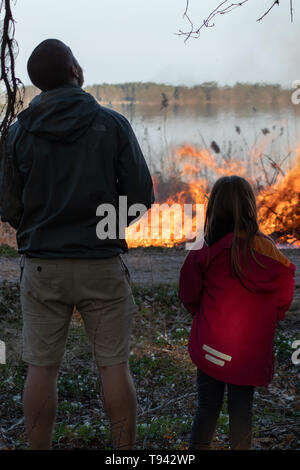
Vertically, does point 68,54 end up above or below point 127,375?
above

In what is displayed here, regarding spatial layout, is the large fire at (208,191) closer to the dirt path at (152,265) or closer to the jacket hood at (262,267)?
the dirt path at (152,265)

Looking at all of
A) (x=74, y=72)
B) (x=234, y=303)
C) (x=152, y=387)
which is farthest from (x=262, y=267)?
(x=152, y=387)

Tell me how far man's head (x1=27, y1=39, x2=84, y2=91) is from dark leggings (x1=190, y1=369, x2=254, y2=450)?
1611 millimetres

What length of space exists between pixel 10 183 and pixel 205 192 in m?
11.3

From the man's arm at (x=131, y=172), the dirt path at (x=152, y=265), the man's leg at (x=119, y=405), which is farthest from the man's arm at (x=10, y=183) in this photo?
the dirt path at (x=152, y=265)

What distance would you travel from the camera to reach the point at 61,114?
237 cm

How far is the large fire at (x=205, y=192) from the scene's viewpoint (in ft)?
42.8

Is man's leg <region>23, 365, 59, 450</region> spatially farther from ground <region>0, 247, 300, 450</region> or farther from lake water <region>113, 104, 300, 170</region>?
lake water <region>113, 104, 300, 170</region>

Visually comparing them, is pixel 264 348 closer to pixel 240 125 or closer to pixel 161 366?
pixel 161 366

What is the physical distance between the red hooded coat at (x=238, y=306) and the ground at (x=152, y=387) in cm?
43

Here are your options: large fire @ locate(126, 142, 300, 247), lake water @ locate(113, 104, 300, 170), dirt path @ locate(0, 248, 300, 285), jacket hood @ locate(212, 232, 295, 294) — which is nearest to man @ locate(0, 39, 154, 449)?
jacket hood @ locate(212, 232, 295, 294)

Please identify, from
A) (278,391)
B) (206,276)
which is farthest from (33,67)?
(278,391)

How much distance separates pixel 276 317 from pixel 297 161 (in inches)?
450

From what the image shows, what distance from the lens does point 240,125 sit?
47.3 feet
